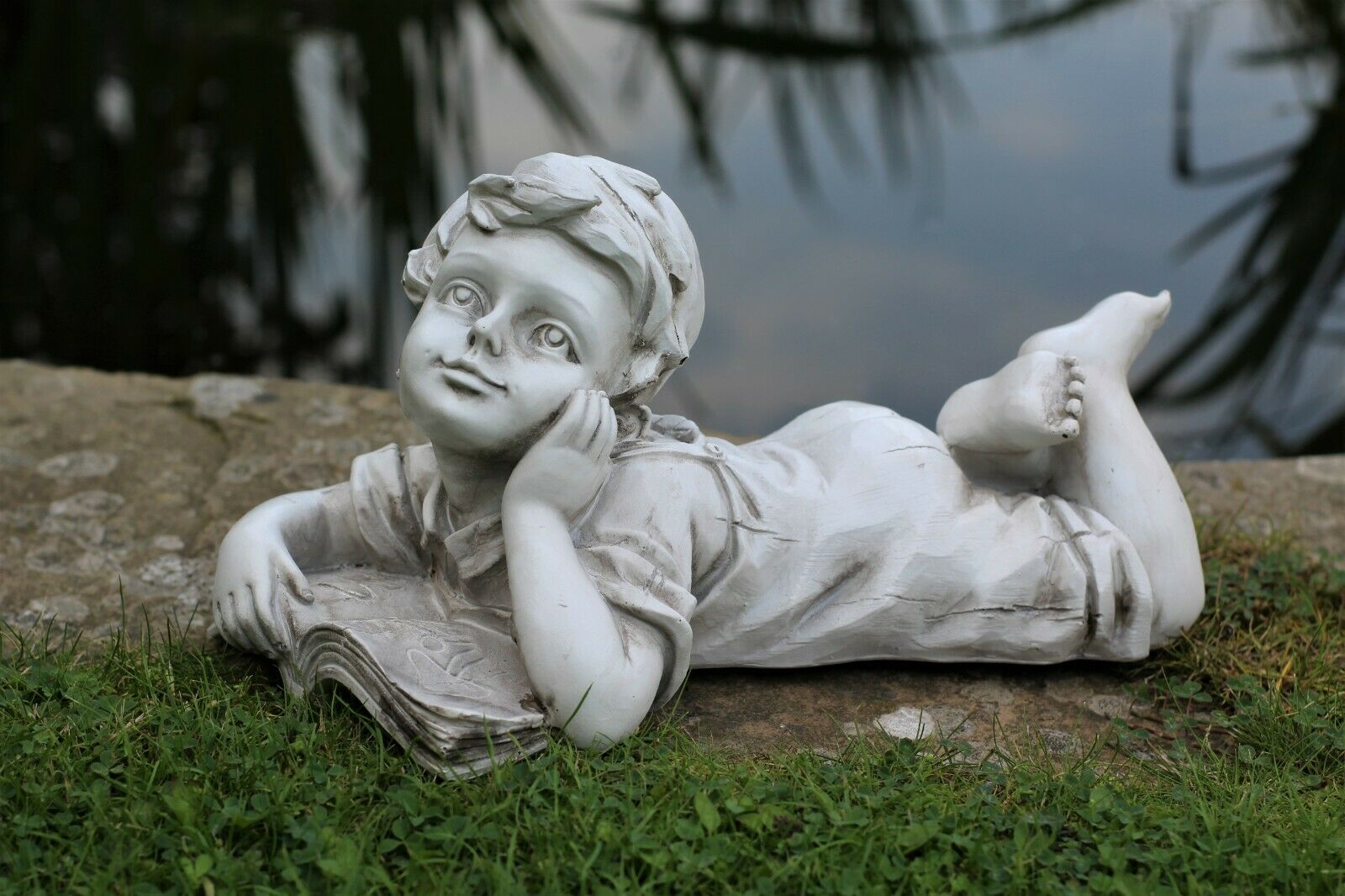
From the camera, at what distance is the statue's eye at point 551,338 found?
204 cm

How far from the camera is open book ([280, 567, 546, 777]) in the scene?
193 cm

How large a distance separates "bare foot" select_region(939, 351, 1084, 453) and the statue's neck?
0.79m

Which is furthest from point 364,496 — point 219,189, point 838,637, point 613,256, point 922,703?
point 219,189

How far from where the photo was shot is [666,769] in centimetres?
197

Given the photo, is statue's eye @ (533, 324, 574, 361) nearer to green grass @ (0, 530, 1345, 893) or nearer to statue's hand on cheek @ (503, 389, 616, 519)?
statue's hand on cheek @ (503, 389, 616, 519)

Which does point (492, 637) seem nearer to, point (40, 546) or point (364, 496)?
point (364, 496)

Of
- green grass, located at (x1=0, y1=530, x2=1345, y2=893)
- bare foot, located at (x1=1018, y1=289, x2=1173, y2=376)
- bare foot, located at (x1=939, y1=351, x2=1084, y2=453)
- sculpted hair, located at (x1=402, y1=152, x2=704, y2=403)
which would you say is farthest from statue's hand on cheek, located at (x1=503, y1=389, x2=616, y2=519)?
bare foot, located at (x1=1018, y1=289, x2=1173, y2=376)

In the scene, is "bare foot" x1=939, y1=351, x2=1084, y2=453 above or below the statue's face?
below

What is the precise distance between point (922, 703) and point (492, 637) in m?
0.69

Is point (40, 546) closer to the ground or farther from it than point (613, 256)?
closer to the ground

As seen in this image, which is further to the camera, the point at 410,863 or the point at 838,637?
the point at 838,637

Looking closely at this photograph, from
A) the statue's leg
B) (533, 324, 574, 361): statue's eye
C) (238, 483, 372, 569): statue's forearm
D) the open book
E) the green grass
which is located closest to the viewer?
the green grass

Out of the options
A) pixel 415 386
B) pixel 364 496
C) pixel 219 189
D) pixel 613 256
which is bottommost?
pixel 219 189

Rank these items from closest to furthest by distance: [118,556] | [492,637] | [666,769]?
1. [666,769]
2. [492,637]
3. [118,556]
